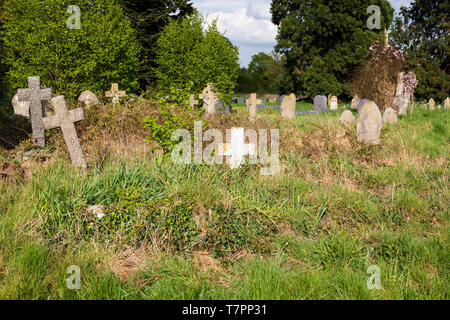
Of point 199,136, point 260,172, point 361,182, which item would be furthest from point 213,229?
point 361,182

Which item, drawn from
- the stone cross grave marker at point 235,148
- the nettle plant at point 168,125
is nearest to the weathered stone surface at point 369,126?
the stone cross grave marker at point 235,148

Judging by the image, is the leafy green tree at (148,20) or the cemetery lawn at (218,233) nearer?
the cemetery lawn at (218,233)

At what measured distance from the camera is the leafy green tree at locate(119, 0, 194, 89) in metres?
21.8

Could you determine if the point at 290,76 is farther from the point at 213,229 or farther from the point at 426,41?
the point at 213,229

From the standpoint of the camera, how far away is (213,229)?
13.3 ft

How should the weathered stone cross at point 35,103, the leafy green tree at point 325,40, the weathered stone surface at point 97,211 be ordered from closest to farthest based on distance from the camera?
the weathered stone surface at point 97,211, the weathered stone cross at point 35,103, the leafy green tree at point 325,40

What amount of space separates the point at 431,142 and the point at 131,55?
11.9 metres

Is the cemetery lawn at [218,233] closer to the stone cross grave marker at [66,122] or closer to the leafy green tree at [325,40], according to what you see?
the stone cross grave marker at [66,122]

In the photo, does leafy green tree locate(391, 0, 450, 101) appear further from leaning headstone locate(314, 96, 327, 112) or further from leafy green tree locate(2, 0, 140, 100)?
leafy green tree locate(2, 0, 140, 100)

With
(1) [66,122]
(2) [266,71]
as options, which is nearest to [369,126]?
(1) [66,122]

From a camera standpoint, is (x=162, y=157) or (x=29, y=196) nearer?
(x=29, y=196)

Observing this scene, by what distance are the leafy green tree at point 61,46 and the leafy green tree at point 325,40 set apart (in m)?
20.5

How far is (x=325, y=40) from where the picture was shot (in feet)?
106

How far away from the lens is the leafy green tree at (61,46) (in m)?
12.0
